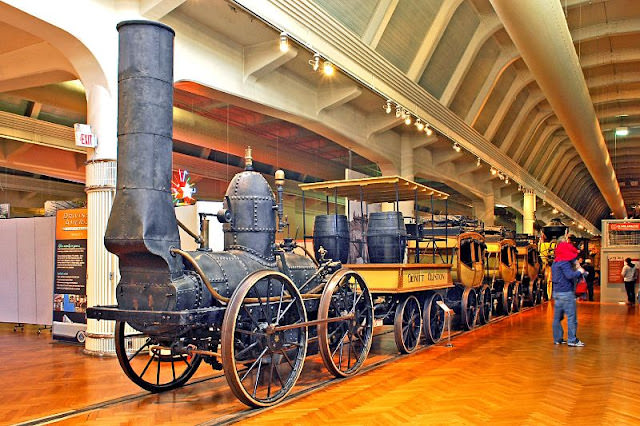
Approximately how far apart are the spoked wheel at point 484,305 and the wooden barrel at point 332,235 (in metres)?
3.27

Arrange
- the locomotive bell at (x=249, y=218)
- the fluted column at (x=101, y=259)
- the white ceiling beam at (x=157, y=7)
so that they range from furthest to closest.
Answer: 1. the fluted column at (x=101, y=259)
2. the white ceiling beam at (x=157, y=7)
3. the locomotive bell at (x=249, y=218)

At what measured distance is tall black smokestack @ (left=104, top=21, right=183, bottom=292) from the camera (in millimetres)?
4199

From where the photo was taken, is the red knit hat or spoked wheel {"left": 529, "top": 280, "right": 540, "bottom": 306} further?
spoked wheel {"left": 529, "top": 280, "right": 540, "bottom": 306}

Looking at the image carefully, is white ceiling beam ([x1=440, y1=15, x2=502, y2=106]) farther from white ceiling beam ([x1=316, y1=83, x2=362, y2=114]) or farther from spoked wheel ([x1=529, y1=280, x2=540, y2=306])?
spoked wheel ([x1=529, y1=280, x2=540, y2=306])

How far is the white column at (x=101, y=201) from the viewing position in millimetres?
7000

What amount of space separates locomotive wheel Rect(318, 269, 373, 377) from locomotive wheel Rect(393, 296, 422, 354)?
1.76ft

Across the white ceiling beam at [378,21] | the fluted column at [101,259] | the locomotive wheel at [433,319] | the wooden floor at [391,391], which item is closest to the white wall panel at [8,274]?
the wooden floor at [391,391]

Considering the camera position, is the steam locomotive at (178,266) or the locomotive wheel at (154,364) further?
the locomotive wheel at (154,364)

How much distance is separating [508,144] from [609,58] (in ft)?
14.6

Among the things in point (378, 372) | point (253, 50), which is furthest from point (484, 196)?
point (378, 372)

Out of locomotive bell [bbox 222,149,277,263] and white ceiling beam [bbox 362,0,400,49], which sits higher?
white ceiling beam [bbox 362,0,400,49]

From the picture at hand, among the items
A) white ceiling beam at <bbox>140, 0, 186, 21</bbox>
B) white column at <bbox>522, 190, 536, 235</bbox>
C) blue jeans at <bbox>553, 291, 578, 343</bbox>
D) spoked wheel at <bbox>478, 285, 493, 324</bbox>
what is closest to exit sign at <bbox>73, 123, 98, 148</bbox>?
white ceiling beam at <bbox>140, 0, 186, 21</bbox>

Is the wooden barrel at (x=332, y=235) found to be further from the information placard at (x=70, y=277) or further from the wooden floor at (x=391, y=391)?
the information placard at (x=70, y=277)

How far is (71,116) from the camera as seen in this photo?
1107 cm
